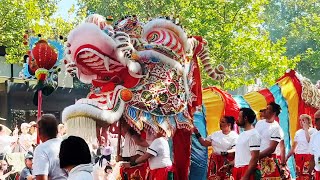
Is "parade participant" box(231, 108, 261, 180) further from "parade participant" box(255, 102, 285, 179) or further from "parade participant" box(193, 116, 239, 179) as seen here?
"parade participant" box(193, 116, 239, 179)

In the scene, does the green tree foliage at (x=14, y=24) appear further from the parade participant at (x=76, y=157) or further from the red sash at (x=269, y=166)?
the parade participant at (x=76, y=157)

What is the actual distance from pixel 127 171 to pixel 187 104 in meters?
1.20

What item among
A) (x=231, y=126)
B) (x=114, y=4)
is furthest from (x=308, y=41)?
(x=231, y=126)

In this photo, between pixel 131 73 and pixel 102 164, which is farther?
pixel 102 164

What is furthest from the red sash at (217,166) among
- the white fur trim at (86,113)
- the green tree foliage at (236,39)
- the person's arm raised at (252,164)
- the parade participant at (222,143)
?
the green tree foliage at (236,39)

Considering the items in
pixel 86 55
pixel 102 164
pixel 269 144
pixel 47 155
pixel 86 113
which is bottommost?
pixel 47 155

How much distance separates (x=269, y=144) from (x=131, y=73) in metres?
2.06

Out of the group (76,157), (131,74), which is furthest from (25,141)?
(76,157)

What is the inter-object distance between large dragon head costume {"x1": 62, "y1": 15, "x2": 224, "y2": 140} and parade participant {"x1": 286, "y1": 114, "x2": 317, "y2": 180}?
2.53m

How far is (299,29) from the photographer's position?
126ft

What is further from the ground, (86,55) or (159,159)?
(86,55)

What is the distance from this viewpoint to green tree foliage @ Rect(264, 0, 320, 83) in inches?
1315

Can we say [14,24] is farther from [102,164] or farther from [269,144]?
[269,144]

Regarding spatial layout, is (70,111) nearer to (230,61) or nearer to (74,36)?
(74,36)
